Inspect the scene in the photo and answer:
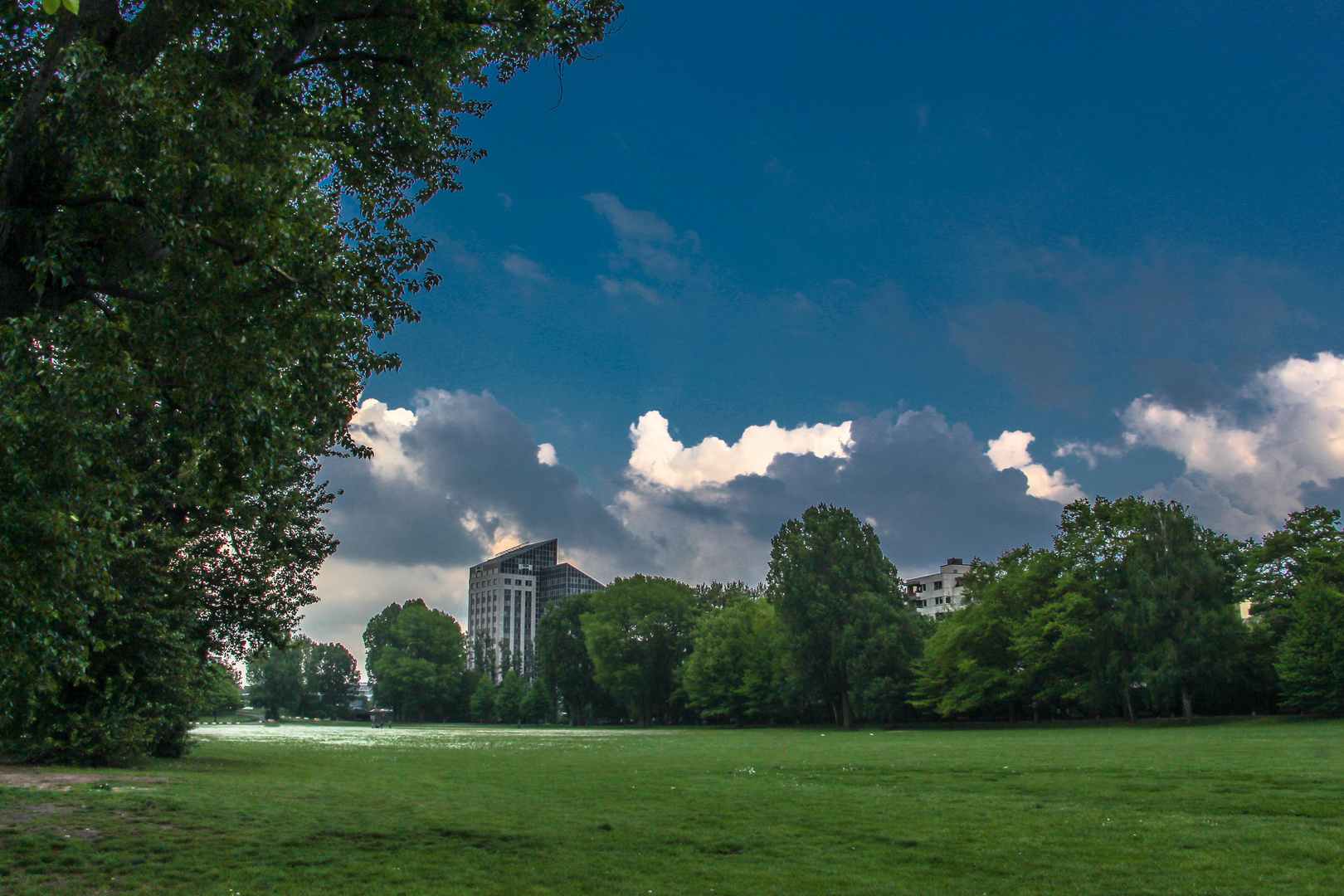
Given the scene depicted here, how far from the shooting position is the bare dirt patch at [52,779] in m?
17.5

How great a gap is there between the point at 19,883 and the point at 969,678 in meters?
66.3

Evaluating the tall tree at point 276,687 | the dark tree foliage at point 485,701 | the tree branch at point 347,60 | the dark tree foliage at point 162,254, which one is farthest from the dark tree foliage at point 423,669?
the tree branch at point 347,60

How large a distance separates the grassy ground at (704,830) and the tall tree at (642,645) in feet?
267

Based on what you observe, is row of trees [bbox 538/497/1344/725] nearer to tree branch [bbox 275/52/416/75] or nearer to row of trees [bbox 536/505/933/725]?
row of trees [bbox 536/505/933/725]

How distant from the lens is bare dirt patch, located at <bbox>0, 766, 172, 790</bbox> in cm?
1748

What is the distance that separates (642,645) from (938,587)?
8331 cm

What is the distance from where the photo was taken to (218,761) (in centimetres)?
2769

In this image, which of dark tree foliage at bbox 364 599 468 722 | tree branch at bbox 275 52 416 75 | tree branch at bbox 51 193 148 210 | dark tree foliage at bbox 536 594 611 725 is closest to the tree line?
dark tree foliage at bbox 536 594 611 725

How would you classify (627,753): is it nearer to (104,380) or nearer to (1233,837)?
(1233,837)

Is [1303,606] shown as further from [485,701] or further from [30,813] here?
[485,701]

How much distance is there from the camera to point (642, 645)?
10288cm

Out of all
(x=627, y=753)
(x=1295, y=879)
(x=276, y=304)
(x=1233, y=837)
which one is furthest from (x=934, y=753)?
(x=276, y=304)

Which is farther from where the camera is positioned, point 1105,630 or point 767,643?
point 767,643

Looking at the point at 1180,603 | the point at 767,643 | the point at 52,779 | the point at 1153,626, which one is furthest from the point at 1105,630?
the point at 52,779
